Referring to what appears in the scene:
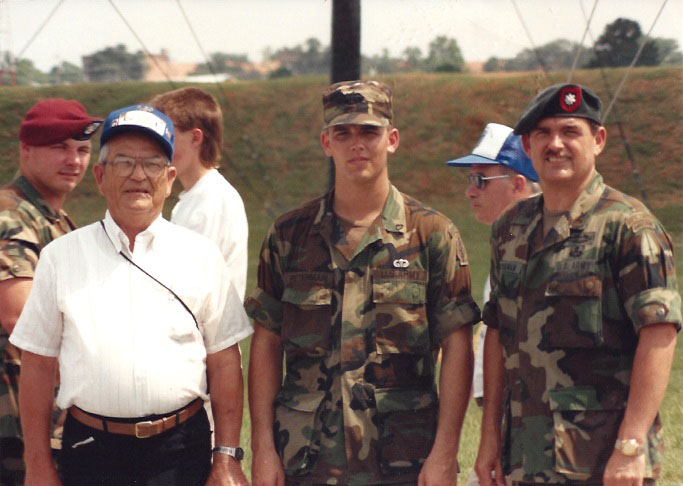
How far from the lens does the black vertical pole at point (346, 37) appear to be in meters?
7.02

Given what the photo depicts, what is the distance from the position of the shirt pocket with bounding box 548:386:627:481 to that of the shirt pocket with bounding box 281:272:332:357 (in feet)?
2.76

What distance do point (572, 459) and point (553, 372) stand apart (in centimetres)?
28

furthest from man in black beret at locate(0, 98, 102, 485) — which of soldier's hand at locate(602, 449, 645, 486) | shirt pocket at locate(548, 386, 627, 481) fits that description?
soldier's hand at locate(602, 449, 645, 486)

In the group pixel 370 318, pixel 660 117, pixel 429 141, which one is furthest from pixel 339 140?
pixel 429 141

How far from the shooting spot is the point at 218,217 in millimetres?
4238

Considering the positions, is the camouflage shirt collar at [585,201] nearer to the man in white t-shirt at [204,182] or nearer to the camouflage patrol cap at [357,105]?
the camouflage patrol cap at [357,105]

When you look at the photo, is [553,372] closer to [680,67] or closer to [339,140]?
→ [339,140]

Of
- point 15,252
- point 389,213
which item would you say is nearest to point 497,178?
point 389,213

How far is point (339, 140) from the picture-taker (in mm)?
3379

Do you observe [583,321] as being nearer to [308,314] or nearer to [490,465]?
[490,465]

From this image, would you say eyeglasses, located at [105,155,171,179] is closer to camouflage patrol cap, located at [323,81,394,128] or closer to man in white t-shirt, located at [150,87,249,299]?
camouflage patrol cap, located at [323,81,394,128]

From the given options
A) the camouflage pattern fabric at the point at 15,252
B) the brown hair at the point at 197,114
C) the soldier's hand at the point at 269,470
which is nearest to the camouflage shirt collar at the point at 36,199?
the camouflage pattern fabric at the point at 15,252

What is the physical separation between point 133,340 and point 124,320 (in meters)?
0.07

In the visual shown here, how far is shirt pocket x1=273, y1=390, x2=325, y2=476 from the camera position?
3.33 metres
